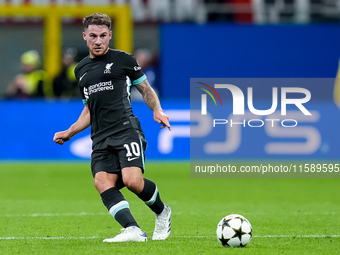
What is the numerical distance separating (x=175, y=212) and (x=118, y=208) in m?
3.09

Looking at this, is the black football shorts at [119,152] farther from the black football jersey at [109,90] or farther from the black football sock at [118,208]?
the black football sock at [118,208]

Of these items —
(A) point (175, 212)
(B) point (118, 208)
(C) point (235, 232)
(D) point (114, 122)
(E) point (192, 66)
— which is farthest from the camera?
(E) point (192, 66)

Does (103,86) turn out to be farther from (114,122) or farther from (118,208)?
(118,208)

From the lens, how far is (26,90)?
1844 cm

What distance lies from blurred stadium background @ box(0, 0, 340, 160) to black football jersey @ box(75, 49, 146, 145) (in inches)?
360

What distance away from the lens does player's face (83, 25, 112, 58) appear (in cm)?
732

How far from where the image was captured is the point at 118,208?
287 inches

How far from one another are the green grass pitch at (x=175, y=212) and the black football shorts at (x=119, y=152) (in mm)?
668

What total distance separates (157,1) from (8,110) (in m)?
9.36

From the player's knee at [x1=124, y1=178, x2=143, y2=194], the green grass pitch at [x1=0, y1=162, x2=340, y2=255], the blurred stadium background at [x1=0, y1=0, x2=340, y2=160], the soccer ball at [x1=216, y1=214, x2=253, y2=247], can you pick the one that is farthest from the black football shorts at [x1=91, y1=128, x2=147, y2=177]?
the blurred stadium background at [x1=0, y1=0, x2=340, y2=160]

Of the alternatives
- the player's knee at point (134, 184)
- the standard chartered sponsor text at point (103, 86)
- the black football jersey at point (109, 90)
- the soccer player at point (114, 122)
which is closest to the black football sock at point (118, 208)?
the soccer player at point (114, 122)

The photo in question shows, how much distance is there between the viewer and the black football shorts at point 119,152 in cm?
735

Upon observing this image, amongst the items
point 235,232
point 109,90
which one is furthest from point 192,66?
point 235,232

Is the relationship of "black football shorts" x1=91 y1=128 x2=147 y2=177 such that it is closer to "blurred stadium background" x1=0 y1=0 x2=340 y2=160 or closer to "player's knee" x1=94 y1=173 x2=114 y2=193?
"player's knee" x1=94 y1=173 x2=114 y2=193
